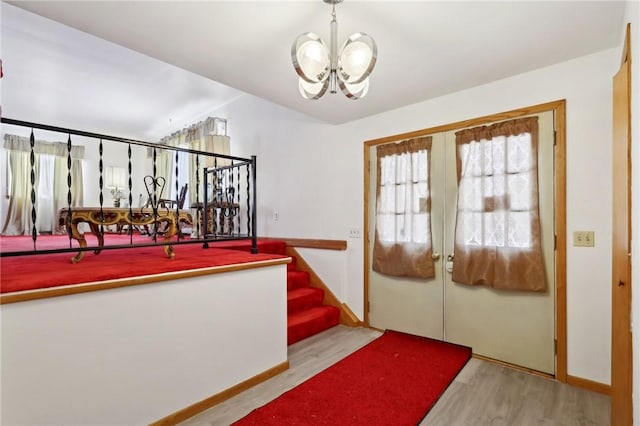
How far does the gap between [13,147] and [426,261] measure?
7777mm

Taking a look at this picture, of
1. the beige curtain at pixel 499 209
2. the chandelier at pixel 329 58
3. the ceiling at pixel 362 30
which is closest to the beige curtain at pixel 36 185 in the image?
the ceiling at pixel 362 30

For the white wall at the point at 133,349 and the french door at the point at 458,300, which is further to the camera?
the french door at the point at 458,300

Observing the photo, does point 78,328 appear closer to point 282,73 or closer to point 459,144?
point 282,73

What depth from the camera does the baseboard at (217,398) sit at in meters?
1.82

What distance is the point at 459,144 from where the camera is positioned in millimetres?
2738

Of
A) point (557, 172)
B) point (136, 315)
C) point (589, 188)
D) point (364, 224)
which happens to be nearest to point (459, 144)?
point (557, 172)

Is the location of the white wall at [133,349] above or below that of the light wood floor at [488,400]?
above

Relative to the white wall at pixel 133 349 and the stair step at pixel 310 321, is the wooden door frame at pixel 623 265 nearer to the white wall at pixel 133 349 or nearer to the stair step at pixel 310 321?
the white wall at pixel 133 349

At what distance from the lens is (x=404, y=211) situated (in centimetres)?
308

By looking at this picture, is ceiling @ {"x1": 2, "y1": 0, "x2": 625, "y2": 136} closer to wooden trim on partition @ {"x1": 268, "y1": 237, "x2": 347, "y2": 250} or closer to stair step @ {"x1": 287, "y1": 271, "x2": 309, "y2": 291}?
wooden trim on partition @ {"x1": 268, "y1": 237, "x2": 347, "y2": 250}

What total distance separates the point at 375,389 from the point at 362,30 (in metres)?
2.47

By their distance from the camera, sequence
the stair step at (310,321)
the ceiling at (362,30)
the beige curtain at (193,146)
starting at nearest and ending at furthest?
the ceiling at (362,30) < the stair step at (310,321) < the beige curtain at (193,146)

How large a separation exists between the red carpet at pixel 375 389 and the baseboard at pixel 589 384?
0.71 metres

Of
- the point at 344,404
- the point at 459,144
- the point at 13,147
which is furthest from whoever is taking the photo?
the point at 13,147
